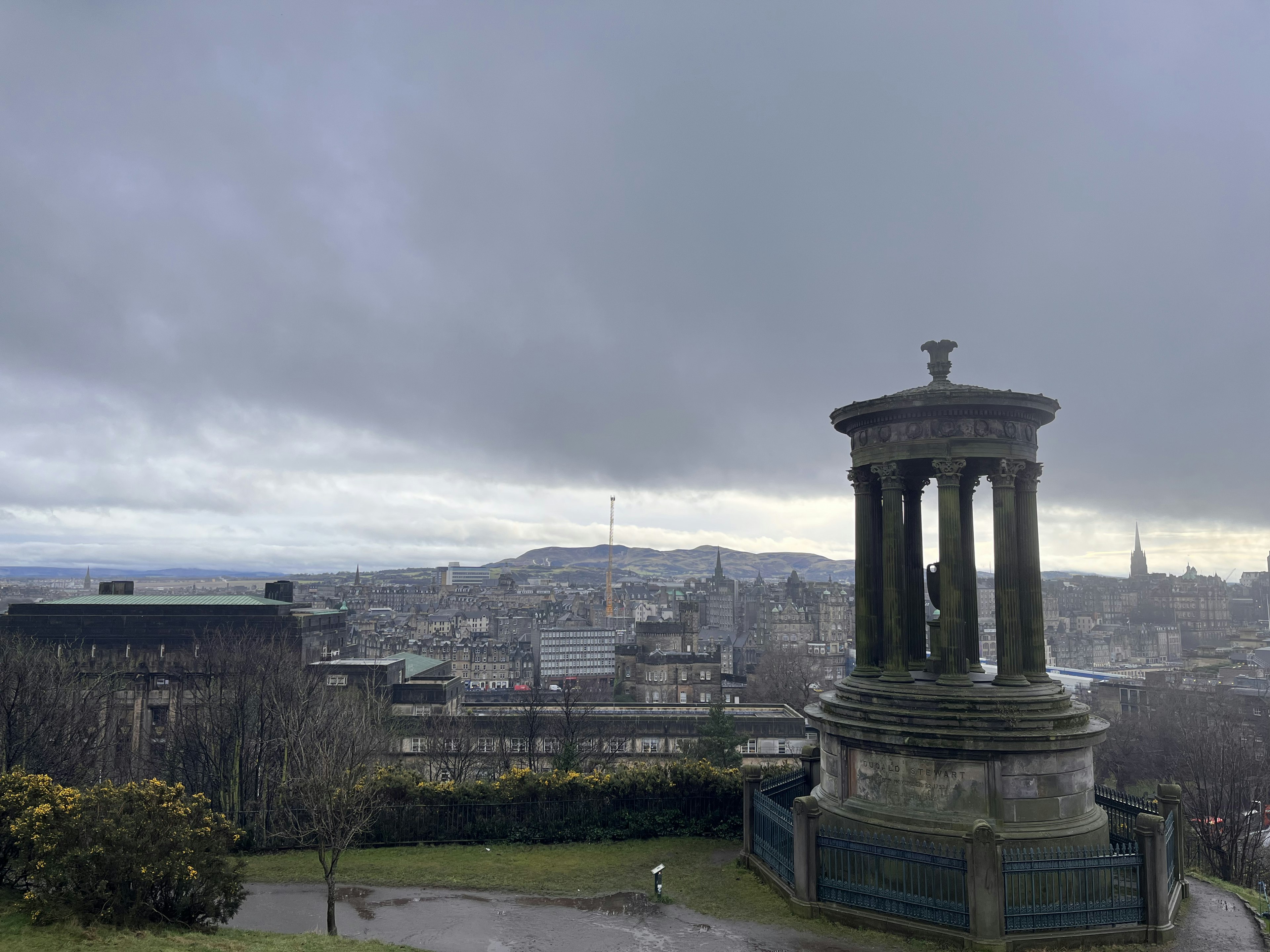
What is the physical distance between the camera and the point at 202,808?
16875mm

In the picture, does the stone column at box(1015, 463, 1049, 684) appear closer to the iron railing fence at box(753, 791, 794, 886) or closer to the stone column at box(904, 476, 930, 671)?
the stone column at box(904, 476, 930, 671)

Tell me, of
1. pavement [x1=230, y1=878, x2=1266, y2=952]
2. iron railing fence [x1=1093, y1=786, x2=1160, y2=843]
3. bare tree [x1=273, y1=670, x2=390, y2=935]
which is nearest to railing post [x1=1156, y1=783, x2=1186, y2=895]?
iron railing fence [x1=1093, y1=786, x2=1160, y2=843]

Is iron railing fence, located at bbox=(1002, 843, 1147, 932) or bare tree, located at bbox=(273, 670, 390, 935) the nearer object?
iron railing fence, located at bbox=(1002, 843, 1147, 932)

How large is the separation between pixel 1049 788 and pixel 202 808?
1805 centimetres

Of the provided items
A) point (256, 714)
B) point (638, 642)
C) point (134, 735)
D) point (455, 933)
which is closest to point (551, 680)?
point (638, 642)

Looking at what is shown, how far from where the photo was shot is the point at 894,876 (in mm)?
16844

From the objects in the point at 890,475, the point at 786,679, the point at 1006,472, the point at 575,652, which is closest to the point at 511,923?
the point at 890,475

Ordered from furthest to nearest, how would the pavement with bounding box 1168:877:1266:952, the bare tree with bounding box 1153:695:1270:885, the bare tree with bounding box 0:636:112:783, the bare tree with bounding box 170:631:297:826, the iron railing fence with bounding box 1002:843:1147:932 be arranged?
the bare tree with bounding box 170:631:297:826 → the bare tree with bounding box 1153:695:1270:885 → the bare tree with bounding box 0:636:112:783 → the pavement with bounding box 1168:877:1266:952 → the iron railing fence with bounding box 1002:843:1147:932

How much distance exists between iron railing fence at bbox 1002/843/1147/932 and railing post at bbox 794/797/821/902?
372cm

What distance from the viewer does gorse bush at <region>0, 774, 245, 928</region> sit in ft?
47.1

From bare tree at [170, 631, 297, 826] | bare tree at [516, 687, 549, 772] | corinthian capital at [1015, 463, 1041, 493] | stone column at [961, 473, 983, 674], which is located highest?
corinthian capital at [1015, 463, 1041, 493]

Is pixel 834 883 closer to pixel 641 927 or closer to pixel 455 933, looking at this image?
pixel 641 927

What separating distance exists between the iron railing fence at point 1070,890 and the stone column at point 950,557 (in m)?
4.50

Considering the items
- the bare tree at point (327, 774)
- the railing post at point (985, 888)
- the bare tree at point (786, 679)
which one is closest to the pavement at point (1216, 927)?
the railing post at point (985, 888)
